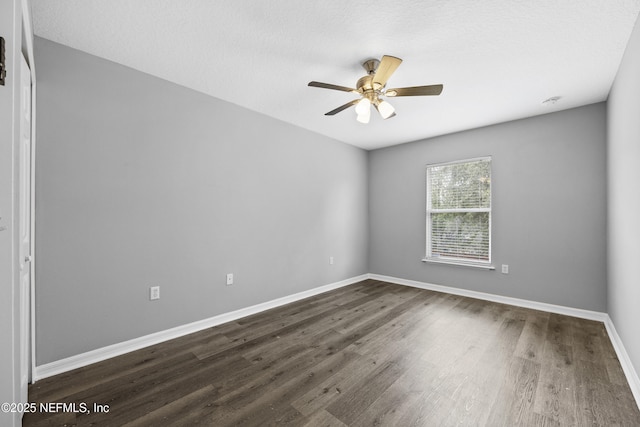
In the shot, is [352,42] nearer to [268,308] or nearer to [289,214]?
[289,214]

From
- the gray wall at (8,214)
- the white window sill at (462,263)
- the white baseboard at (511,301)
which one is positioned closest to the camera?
the gray wall at (8,214)

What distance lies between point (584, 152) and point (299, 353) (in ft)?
12.6

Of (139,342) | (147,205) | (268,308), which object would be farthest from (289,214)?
(139,342)

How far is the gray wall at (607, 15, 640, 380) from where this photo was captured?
1.82 metres

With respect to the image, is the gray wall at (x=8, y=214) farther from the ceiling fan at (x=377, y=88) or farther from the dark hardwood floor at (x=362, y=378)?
the ceiling fan at (x=377, y=88)

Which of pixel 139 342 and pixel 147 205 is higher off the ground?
pixel 147 205

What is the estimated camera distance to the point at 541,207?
11.2ft

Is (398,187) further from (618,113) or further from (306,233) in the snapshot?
(618,113)

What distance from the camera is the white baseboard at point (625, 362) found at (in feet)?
5.74

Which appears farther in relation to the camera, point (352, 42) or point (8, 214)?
point (352, 42)

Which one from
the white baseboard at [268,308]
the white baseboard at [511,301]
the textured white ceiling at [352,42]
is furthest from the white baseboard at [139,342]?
the textured white ceiling at [352,42]

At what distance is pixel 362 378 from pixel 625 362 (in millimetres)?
2023

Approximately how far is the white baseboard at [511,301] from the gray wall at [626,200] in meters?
0.32

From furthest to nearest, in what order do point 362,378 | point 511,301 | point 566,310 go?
point 511,301 → point 566,310 → point 362,378
